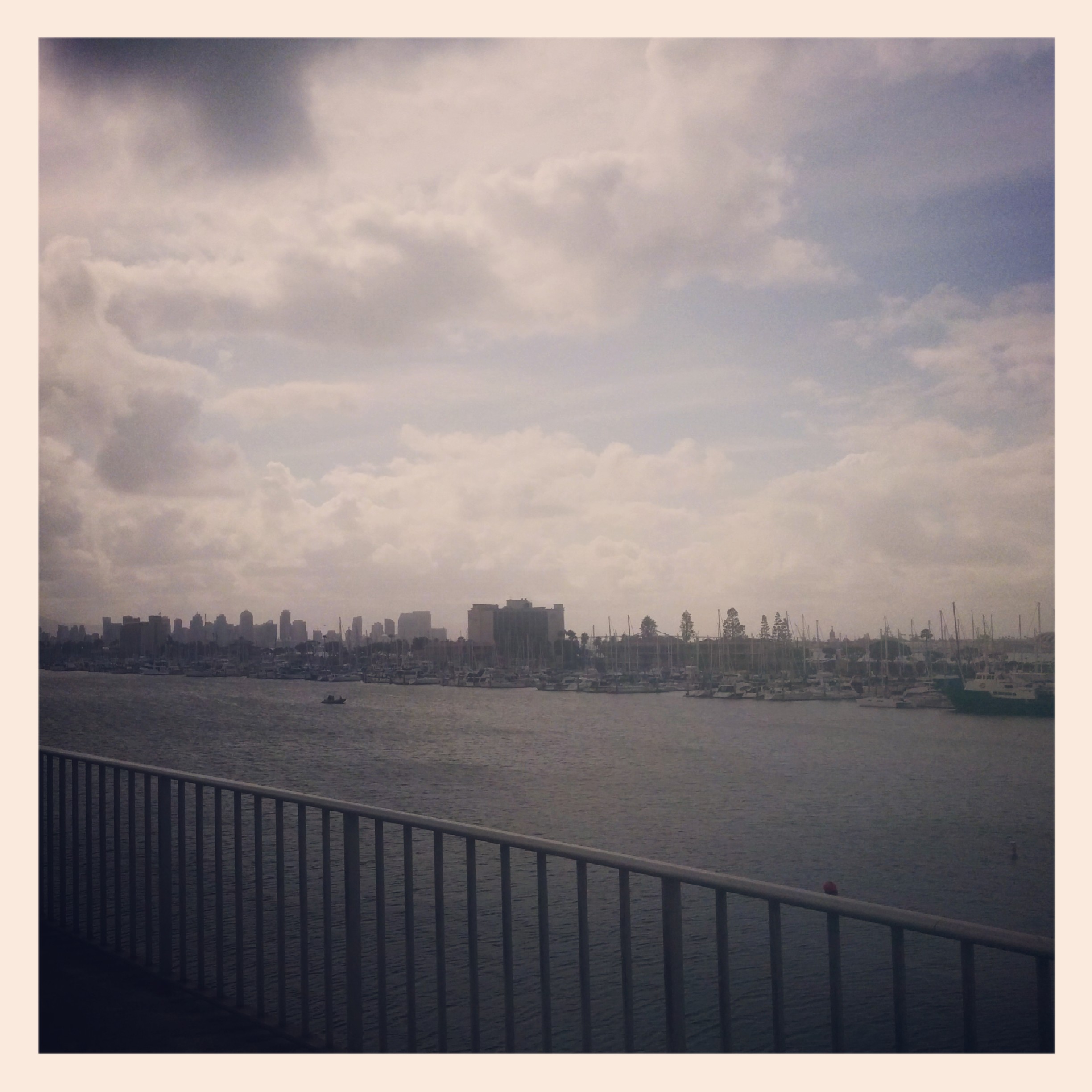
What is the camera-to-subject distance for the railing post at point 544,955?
182 centimetres

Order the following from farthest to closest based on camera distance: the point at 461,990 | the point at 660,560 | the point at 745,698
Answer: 1. the point at 745,698
2. the point at 660,560
3. the point at 461,990

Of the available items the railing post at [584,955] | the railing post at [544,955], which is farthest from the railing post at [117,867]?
the railing post at [584,955]

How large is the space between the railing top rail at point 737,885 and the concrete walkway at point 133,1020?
0.62 m

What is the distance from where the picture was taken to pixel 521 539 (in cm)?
3122

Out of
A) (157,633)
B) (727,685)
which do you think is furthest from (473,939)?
(727,685)

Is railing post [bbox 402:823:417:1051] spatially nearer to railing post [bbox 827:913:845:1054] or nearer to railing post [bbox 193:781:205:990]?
railing post [bbox 193:781:205:990]

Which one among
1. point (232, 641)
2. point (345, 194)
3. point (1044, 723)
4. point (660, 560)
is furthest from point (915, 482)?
point (1044, 723)

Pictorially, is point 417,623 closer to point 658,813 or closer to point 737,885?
point 658,813

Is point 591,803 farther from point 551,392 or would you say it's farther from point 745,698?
point 745,698

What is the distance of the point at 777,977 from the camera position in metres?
1.57

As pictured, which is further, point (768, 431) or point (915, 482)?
point (768, 431)

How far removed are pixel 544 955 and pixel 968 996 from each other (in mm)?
895
